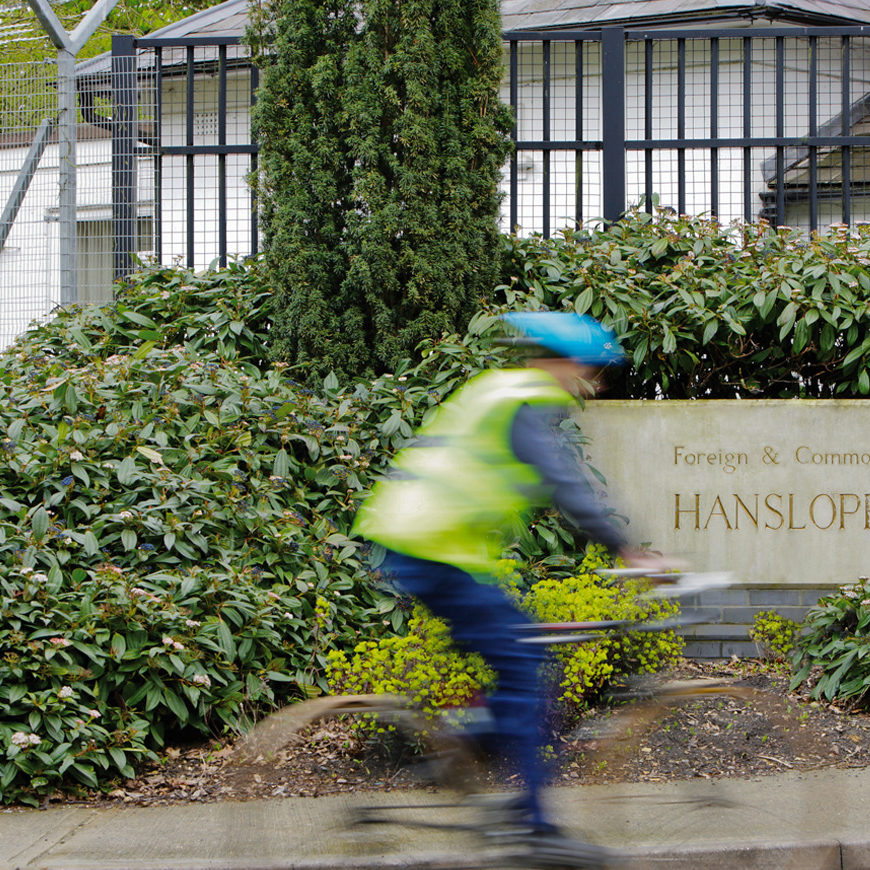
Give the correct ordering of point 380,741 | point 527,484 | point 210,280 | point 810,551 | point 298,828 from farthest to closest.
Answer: point 210,280
point 810,551
point 380,741
point 298,828
point 527,484

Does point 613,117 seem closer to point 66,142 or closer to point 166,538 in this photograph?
point 66,142

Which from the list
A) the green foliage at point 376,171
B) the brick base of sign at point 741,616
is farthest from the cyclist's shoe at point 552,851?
the green foliage at point 376,171

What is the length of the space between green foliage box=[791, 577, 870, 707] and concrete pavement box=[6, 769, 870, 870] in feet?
3.21

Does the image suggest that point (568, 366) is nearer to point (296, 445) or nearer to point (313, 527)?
point (313, 527)

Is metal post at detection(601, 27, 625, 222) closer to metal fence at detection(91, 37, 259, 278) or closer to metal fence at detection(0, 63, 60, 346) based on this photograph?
metal fence at detection(91, 37, 259, 278)

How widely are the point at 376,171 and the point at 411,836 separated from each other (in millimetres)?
4001

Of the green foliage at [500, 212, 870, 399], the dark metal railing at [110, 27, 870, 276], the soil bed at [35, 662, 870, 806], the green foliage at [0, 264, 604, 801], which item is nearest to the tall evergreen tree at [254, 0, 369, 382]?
the green foliage at [0, 264, 604, 801]

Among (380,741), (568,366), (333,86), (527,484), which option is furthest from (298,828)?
(333,86)

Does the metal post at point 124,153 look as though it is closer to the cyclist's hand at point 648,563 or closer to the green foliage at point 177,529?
the green foliage at point 177,529

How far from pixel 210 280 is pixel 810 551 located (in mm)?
4405

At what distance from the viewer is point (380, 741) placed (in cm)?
468

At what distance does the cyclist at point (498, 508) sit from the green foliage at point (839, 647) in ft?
8.16

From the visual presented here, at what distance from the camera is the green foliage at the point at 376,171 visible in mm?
6324

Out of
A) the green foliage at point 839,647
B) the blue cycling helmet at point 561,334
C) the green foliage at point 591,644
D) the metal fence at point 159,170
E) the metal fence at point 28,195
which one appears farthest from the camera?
the metal fence at point 28,195
